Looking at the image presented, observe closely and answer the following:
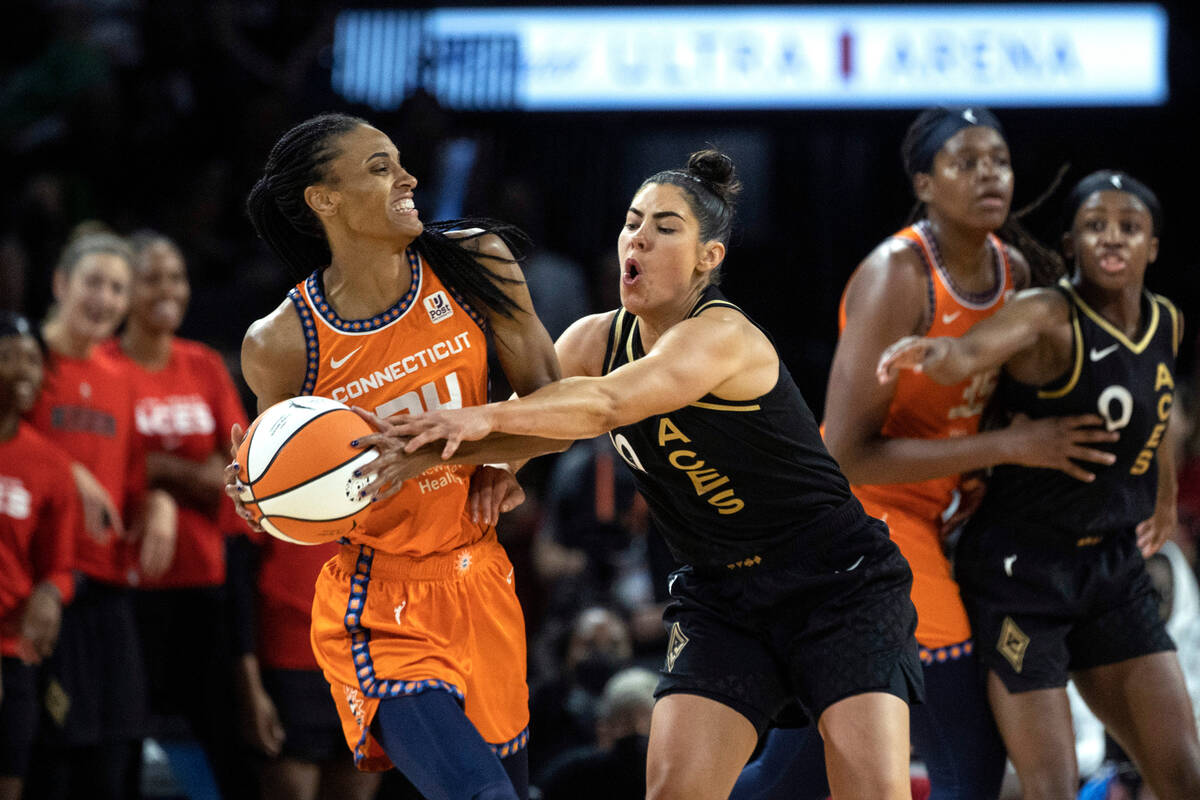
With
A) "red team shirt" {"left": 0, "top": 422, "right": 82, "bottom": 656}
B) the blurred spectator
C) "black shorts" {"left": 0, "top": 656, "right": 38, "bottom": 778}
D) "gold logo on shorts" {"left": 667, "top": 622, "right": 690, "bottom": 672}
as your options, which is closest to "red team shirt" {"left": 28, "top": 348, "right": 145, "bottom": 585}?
"red team shirt" {"left": 0, "top": 422, "right": 82, "bottom": 656}

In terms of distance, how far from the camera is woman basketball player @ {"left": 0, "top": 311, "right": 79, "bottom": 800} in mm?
5125

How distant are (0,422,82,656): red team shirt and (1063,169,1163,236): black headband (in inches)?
143

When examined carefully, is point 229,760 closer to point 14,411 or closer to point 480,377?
point 14,411

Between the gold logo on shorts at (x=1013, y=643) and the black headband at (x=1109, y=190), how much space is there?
1218mm

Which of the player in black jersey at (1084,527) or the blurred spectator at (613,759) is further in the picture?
the blurred spectator at (613,759)

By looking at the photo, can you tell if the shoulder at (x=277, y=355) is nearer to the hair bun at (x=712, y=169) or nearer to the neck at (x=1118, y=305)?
the hair bun at (x=712, y=169)

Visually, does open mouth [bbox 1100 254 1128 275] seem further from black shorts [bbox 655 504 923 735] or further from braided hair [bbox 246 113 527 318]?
braided hair [bbox 246 113 527 318]

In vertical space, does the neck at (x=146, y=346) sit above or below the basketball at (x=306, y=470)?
above

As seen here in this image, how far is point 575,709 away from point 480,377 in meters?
3.02

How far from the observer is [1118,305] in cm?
419

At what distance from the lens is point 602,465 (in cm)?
720

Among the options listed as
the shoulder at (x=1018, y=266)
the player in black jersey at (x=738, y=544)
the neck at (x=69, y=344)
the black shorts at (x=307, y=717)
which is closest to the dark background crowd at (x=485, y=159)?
the neck at (x=69, y=344)

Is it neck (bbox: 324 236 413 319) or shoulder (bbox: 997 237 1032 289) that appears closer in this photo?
neck (bbox: 324 236 413 319)

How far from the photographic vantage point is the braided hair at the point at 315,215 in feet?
11.8
